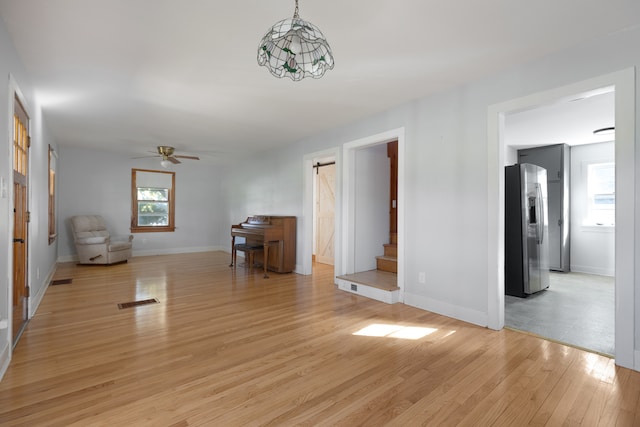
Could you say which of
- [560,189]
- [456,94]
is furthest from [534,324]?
[560,189]

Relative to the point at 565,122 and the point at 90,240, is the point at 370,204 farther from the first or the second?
the point at 90,240

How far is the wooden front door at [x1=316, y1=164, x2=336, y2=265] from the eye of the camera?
7.04 meters

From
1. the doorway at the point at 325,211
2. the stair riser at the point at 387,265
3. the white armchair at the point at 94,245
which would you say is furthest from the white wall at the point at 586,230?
the white armchair at the point at 94,245

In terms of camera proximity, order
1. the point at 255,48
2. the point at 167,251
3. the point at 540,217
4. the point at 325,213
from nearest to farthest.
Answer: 1. the point at 255,48
2. the point at 540,217
3. the point at 325,213
4. the point at 167,251

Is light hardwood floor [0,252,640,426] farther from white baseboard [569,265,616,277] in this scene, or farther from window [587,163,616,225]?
window [587,163,616,225]

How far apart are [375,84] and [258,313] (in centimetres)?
268

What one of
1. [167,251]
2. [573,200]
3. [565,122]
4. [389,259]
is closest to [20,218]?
[389,259]

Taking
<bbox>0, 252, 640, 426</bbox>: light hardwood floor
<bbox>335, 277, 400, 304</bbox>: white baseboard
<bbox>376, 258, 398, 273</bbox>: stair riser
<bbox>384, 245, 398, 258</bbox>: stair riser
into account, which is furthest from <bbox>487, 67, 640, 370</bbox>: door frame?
<bbox>384, 245, 398, 258</bbox>: stair riser

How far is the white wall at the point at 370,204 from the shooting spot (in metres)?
4.86

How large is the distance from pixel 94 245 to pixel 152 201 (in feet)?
6.68

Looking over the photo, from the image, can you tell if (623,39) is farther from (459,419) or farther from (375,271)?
(375,271)

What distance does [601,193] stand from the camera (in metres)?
5.86

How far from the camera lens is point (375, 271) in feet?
16.2

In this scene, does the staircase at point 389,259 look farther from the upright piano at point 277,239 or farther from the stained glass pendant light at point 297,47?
the stained glass pendant light at point 297,47
